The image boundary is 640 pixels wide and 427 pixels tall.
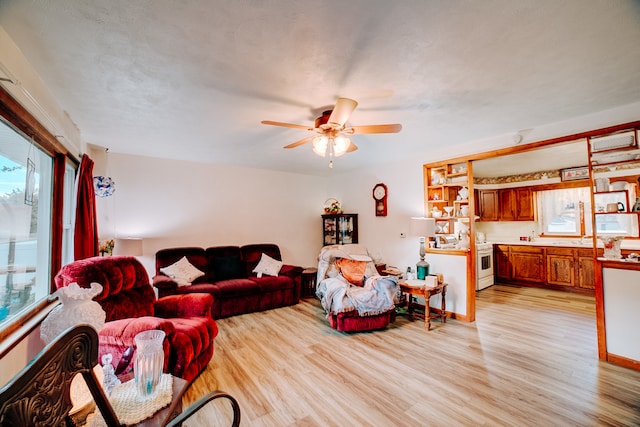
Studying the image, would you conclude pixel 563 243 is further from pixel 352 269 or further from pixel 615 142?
pixel 352 269

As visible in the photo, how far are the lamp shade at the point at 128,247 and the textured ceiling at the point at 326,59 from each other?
1496 mm

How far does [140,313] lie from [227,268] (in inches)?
82.5

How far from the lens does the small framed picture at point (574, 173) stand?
528 centimetres

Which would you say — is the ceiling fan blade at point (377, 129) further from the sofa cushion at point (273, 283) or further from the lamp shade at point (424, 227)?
the sofa cushion at point (273, 283)

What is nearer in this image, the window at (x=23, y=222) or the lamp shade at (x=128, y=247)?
the window at (x=23, y=222)

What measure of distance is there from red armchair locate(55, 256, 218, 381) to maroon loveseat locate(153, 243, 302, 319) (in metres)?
1.20

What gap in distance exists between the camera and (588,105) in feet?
8.51

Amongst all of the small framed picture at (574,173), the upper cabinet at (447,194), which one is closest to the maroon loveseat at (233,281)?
the upper cabinet at (447,194)

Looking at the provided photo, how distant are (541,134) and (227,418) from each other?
14.0 feet

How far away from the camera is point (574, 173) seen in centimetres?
539

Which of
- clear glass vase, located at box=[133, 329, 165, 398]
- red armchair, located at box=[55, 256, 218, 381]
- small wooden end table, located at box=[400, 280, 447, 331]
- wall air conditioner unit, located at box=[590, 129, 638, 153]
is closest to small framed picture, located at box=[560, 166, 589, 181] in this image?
wall air conditioner unit, located at box=[590, 129, 638, 153]

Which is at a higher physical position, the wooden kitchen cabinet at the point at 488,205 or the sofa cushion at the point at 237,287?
the wooden kitchen cabinet at the point at 488,205

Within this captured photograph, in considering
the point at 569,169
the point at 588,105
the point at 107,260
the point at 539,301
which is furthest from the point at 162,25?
the point at 569,169

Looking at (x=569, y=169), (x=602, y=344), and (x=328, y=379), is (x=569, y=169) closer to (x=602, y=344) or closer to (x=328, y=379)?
(x=602, y=344)
